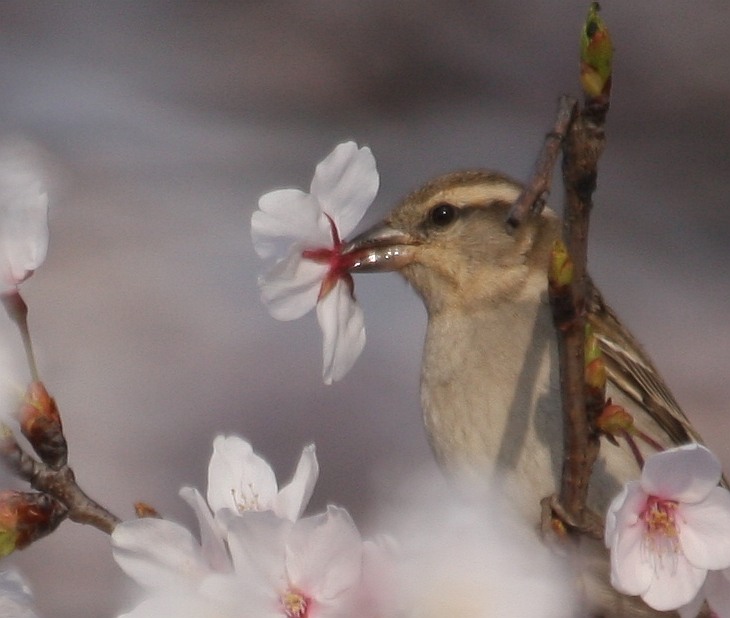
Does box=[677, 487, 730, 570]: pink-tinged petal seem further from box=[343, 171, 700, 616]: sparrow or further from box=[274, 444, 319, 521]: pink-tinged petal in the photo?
box=[343, 171, 700, 616]: sparrow

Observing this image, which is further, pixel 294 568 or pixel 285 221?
pixel 285 221

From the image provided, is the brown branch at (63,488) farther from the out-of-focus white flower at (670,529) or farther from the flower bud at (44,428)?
the out-of-focus white flower at (670,529)

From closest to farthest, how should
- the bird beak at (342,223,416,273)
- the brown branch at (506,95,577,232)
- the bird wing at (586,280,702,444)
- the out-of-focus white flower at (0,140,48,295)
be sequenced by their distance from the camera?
1. the brown branch at (506,95,577,232)
2. the out-of-focus white flower at (0,140,48,295)
3. the bird beak at (342,223,416,273)
4. the bird wing at (586,280,702,444)

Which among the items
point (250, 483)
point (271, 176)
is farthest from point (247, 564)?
point (271, 176)

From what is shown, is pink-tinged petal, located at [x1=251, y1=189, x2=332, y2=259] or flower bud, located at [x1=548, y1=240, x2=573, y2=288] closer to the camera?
flower bud, located at [x1=548, y1=240, x2=573, y2=288]

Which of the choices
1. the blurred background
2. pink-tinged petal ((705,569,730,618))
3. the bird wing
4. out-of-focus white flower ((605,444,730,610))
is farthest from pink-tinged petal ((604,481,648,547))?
the blurred background

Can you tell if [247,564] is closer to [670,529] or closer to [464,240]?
[670,529]

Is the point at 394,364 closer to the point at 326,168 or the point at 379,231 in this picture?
the point at 379,231
